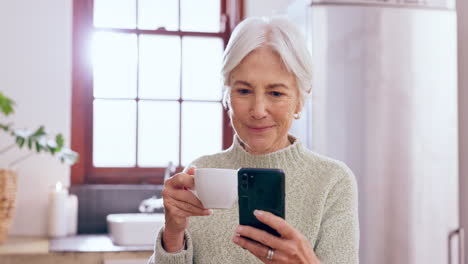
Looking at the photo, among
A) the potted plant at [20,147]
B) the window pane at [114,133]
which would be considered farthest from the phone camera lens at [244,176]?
the window pane at [114,133]

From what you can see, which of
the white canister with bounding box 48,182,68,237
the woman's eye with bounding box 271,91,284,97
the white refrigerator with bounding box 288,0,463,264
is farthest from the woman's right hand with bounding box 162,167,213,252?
the white canister with bounding box 48,182,68,237

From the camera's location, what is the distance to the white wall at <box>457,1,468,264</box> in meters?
2.56

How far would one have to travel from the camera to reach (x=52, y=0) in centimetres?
293

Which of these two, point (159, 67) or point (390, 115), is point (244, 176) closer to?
point (390, 115)

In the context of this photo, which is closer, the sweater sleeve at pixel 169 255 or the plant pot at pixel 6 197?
the sweater sleeve at pixel 169 255

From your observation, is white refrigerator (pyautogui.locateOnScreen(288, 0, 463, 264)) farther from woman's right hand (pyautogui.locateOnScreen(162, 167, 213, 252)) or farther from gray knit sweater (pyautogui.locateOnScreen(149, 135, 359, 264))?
woman's right hand (pyautogui.locateOnScreen(162, 167, 213, 252))

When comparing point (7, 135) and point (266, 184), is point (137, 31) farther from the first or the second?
point (266, 184)

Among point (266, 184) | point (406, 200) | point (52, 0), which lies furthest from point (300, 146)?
point (52, 0)

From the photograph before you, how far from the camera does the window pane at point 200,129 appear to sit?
3.19m

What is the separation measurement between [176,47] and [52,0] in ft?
2.16

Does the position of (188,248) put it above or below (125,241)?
above

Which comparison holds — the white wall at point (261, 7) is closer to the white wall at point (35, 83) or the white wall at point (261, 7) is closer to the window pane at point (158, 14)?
the window pane at point (158, 14)

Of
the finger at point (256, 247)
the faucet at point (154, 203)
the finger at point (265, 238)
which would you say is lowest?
the faucet at point (154, 203)

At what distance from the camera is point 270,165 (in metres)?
1.33
